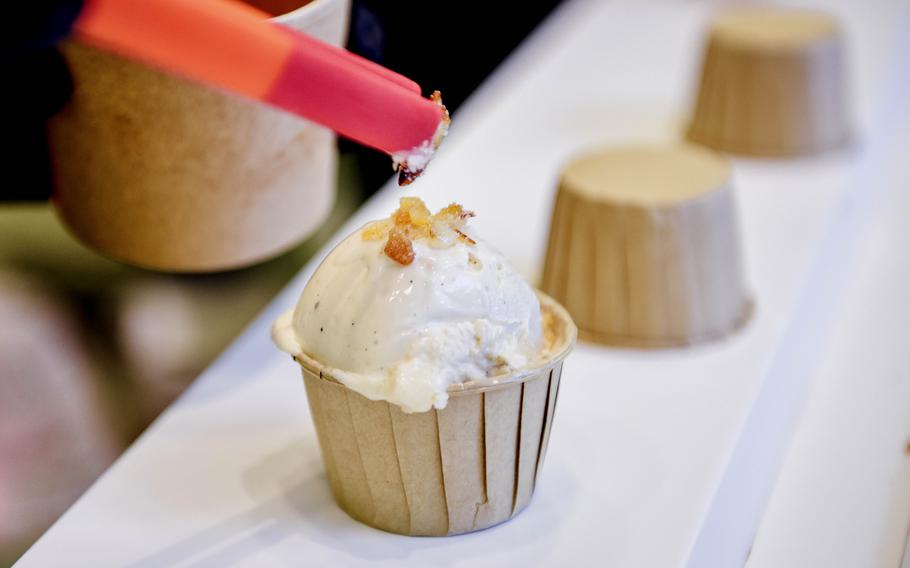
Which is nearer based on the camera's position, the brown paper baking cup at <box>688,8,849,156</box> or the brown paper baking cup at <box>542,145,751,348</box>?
the brown paper baking cup at <box>542,145,751,348</box>

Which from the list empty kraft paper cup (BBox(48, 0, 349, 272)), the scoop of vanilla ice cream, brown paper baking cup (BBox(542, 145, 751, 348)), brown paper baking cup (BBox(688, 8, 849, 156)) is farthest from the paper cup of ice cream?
brown paper baking cup (BBox(688, 8, 849, 156))

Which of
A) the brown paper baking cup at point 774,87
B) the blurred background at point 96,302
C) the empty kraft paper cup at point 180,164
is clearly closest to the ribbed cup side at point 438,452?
the empty kraft paper cup at point 180,164

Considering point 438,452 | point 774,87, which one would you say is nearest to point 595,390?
point 438,452

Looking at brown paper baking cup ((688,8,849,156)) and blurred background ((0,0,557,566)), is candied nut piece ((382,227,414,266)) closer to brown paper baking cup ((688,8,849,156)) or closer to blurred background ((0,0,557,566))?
blurred background ((0,0,557,566))

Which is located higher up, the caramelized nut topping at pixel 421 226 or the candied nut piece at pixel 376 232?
the caramelized nut topping at pixel 421 226

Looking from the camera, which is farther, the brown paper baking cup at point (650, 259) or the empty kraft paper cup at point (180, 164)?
the brown paper baking cup at point (650, 259)

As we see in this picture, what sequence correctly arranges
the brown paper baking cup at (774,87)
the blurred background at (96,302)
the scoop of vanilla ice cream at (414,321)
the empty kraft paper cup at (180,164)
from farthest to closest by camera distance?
the brown paper baking cup at (774,87), the blurred background at (96,302), the empty kraft paper cup at (180,164), the scoop of vanilla ice cream at (414,321)

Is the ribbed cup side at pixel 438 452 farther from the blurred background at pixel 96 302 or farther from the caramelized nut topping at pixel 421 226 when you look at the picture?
the blurred background at pixel 96 302
